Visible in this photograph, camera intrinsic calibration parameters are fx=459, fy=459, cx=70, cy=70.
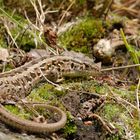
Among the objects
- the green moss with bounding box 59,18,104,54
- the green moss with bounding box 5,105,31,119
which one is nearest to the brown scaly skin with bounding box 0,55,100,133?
the green moss with bounding box 5,105,31,119

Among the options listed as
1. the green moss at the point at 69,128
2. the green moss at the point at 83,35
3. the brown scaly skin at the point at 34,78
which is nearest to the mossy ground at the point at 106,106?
the green moss at the point at 69,128

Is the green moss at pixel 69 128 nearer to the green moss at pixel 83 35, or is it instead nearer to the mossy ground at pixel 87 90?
the mossy ground at pixel 87 90

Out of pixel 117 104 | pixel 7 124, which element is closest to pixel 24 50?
pixel 117 104

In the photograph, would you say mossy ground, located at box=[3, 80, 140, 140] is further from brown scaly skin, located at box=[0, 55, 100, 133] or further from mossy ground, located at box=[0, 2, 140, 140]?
brown scaly skin, located at box=[0, 55, 100, 133]

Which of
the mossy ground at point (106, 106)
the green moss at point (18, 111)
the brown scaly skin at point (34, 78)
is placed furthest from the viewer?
the mossy ground at point (106, 106)

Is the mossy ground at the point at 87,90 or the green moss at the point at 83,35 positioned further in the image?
the green moss at the point at 83,35

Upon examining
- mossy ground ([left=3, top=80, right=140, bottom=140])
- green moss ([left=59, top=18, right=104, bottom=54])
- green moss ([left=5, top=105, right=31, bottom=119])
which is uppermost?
green moss ([left=5, top=105, right=31, bottom=119])

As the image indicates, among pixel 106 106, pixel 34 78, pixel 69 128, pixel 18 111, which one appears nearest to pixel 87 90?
pixel 106 106

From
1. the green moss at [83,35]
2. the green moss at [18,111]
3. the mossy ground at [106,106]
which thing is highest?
the green moss at [18,111]

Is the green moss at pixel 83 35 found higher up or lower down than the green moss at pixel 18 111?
lower down
